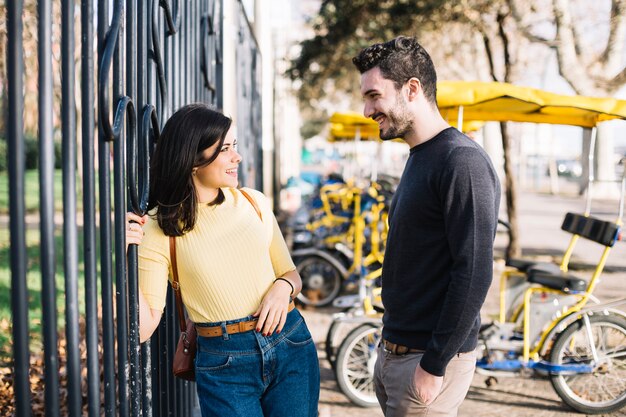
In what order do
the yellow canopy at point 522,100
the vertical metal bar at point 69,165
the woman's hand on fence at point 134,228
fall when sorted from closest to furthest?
the vertical metal bar at point 69,165
the woman's hand on fence at point 134,228
the yellow canopy at point 522,100

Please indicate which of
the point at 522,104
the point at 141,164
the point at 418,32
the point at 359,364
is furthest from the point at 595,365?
the point at 418,32

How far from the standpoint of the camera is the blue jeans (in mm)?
2248

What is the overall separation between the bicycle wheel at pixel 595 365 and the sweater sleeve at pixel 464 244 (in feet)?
9.60

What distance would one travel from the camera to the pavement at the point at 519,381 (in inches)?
197

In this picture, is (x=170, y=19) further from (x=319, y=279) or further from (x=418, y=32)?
(x=418, y=32)

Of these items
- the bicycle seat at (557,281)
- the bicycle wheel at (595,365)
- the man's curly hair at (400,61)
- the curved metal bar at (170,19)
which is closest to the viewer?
the man's curly hair at (400,61)

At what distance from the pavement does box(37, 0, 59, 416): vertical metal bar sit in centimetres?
301

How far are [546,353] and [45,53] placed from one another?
4.21 m

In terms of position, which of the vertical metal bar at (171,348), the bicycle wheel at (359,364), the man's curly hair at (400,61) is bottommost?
the bicycle wheel at (359,364)

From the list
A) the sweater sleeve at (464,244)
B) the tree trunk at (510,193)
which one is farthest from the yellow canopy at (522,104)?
the tree trunk at (510,193)

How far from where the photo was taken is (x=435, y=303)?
7.55ft

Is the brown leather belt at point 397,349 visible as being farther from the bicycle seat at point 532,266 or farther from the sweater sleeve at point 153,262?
the bicycle seat at point 532,266

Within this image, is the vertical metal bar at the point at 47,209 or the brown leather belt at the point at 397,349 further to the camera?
the brown leather belt at the point at 397,349

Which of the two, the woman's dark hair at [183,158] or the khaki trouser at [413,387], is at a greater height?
the woman's dark hair at [183,158]
